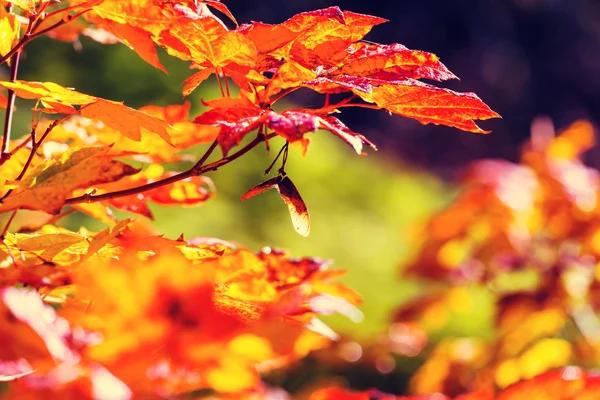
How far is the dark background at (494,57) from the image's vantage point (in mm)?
5352

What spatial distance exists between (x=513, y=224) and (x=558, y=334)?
624 mm

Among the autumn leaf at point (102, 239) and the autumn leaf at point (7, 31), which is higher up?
the autumn leaf at point (7, 31)

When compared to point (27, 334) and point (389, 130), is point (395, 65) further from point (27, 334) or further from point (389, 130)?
point (389, 130)

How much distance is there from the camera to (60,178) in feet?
1.87

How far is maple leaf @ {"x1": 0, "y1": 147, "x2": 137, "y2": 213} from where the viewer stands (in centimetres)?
56

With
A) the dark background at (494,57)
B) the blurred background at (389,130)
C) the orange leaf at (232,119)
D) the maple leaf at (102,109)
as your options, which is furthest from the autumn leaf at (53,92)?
the dark background at (494,57)

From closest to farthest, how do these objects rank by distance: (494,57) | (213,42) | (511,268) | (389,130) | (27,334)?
1. (27,334)
2. (213,42)
3. (511,268)
4. (389,130)
5. (494,57)

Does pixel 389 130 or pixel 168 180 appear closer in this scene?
pixel 168 180

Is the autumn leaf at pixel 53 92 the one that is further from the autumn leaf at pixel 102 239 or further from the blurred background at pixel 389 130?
the blurred background at pixel 389 130

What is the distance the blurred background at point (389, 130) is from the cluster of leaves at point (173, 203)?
3.14 ft

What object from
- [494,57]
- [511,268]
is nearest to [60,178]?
[511,268]

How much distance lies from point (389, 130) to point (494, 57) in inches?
45.2

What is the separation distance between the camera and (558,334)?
Answer: 6.95 feet

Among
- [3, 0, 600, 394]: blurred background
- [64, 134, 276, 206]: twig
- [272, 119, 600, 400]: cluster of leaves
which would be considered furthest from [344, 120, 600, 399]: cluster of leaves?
[64, 134, 276, 206]: twig
